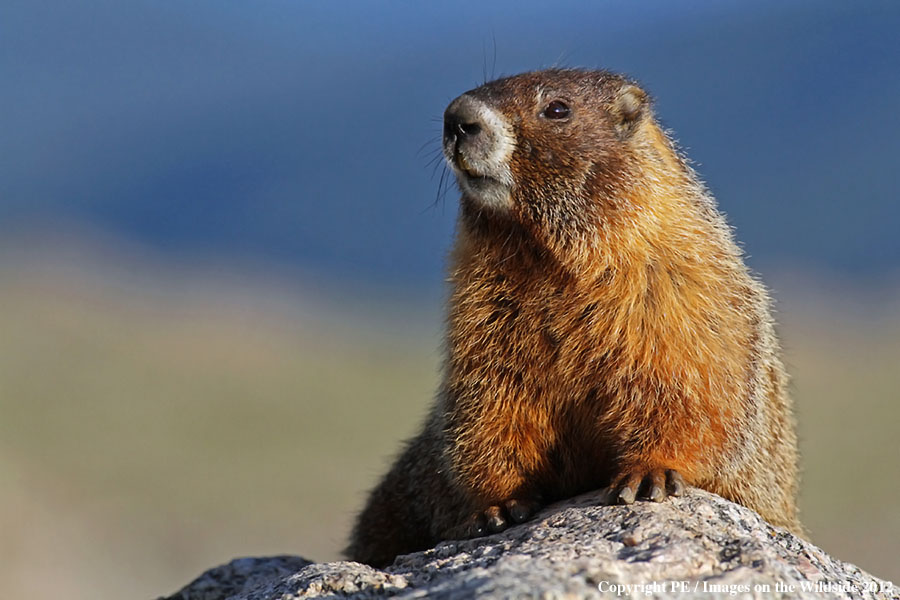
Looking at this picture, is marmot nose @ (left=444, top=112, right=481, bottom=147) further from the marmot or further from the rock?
the rock

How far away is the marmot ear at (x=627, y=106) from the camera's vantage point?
6.30 metres

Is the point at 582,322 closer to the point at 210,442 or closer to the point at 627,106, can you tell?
the point at 627,106

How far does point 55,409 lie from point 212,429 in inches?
119

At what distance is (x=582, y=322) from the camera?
5711mm

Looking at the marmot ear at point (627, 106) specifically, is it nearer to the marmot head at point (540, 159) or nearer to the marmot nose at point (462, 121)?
the marmot head at point (540, 159)

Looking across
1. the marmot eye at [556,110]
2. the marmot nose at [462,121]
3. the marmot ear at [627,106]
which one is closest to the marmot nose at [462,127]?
the marmot nose at [462,121]

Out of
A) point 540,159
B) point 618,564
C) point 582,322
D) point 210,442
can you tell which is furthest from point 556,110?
point 210,442

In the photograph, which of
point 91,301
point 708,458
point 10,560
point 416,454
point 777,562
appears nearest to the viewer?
point 777,562

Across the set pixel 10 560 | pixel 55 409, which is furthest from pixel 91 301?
pixel 10 560

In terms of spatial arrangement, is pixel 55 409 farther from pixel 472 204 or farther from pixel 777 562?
pixel 777 562

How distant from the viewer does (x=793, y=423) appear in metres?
7.16

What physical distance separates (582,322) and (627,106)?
4.52 ft

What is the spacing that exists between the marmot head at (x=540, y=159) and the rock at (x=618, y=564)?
1430 mm

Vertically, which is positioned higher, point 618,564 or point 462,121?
point 462,121
